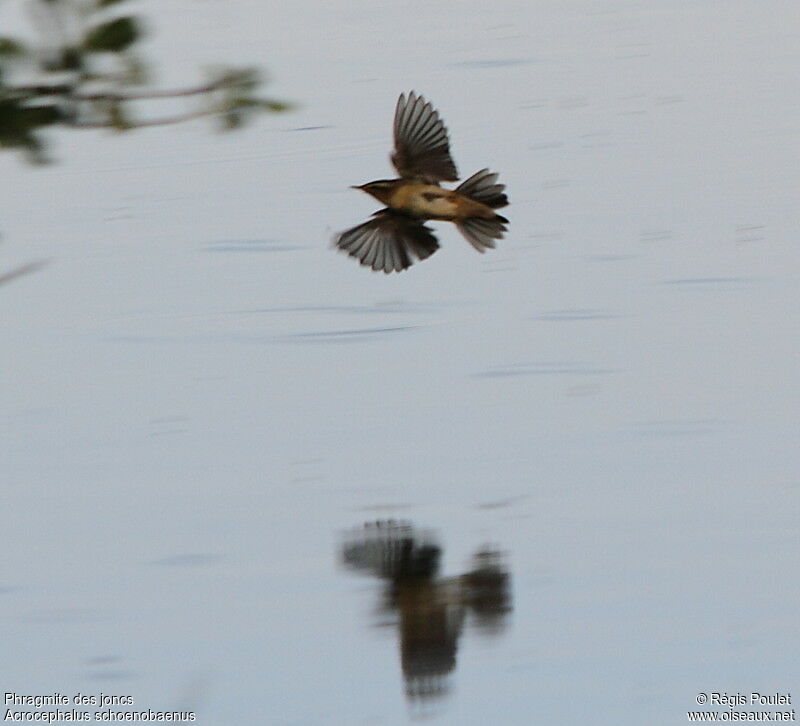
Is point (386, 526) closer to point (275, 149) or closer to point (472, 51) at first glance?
point (275, 149)

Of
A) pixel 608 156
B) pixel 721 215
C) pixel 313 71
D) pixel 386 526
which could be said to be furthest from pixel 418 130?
pixel 313 71

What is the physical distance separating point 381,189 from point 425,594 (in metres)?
1.03

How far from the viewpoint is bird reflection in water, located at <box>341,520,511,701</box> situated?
14.6ft

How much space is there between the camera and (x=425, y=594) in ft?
16.0

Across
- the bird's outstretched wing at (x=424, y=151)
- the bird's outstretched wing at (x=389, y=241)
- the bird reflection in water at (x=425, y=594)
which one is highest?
the bird's outstretched wing at (x=424, y=151)

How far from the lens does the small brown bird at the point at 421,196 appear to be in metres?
4.70

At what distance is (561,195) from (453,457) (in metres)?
2.86

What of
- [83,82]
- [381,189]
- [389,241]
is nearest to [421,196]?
[381,189]

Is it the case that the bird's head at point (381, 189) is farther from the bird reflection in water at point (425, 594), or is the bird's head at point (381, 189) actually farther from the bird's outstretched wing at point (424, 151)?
the bird reflection in water at point (425, 594)

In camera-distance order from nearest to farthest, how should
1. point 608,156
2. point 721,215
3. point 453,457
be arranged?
1. point 453,457
2. point 721,215
3. point 608,156

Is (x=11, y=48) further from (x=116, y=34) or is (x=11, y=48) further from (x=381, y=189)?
(x=381, y=189)

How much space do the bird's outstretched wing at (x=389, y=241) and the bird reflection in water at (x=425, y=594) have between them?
2.61 ft

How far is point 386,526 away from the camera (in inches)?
209

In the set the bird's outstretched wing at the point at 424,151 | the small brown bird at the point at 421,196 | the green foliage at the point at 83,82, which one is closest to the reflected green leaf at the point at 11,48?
the green foliage at the point at 83,82
